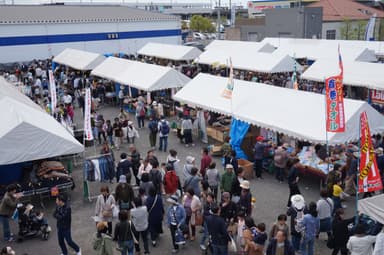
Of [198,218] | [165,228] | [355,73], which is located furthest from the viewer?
[355,73]

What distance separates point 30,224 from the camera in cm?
866

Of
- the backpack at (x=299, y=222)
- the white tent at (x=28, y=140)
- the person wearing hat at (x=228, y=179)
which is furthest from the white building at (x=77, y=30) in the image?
the backpack at (x=299, y=222)

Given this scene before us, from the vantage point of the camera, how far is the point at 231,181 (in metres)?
8.66

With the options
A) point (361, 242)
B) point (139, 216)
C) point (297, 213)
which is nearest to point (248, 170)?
point (297, 213)

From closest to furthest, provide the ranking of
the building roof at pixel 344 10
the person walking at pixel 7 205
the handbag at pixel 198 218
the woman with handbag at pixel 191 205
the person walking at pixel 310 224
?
the person walking at pixel 310 224, the woman with handbag at pixel 191 205, the handbag at pixel 198 218, the person walking at pixel 7 205, the building roof at pixel 344 10

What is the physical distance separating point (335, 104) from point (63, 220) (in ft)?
21.5

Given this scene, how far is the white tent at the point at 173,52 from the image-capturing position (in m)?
28.6

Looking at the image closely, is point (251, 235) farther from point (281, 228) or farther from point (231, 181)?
point (231, 181)

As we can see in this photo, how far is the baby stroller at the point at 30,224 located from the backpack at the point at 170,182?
2733 millimetres

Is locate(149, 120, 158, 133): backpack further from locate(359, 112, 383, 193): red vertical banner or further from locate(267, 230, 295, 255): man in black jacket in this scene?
locate(267, 230, 295, 255): man in black jacket

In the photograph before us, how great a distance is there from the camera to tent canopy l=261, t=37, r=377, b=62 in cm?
2098

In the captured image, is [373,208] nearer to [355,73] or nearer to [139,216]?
[139,216]

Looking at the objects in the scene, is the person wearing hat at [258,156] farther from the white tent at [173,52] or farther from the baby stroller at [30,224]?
the white tent at [173,52]

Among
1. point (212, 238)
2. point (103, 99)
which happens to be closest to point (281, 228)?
point (212, 238)
